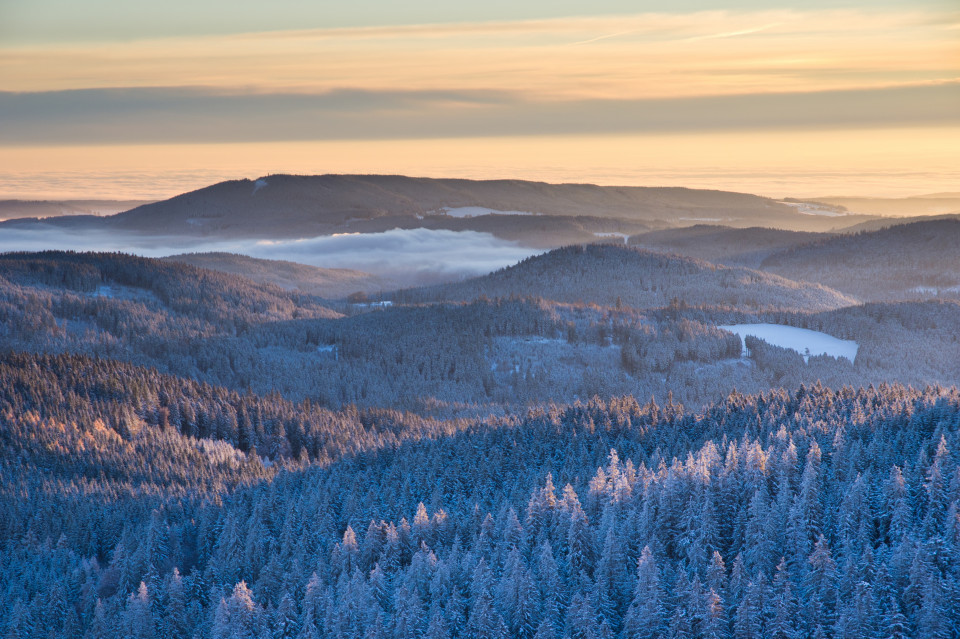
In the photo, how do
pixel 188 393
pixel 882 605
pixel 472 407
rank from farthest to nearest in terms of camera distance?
pixel 472 407, pixel 188 393, pixel 882 605

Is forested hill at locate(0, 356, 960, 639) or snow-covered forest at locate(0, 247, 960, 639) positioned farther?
snow-covered forest at locate(0, 247, 960, 639)

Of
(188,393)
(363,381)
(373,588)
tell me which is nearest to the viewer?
(373,588)

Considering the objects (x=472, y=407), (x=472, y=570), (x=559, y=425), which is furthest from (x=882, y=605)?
(x=472, y=407)

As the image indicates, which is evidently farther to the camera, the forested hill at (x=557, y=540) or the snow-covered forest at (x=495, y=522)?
the snow-covered forest at (x=495, y=522)

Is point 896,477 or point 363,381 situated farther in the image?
point 363,381

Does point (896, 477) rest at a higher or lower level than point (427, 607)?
higher

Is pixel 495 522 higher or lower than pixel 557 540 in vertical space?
lower

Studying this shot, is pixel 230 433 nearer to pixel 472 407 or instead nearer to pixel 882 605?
pixel 472 407

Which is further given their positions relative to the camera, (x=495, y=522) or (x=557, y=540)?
(x=495, y=522)
